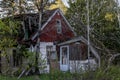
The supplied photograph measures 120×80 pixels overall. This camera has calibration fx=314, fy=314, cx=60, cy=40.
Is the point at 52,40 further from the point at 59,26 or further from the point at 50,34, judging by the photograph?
the point at 59,26

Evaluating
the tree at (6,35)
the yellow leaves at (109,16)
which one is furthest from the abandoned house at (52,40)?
the yellow leaves at (109,16)

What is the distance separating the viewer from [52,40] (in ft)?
94.8

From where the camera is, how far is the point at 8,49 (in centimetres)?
2409

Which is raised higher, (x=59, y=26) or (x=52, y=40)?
(x=59, y=26)

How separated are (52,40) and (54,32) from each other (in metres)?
0.84

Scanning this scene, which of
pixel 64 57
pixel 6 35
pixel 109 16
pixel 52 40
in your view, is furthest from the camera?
pixel 109 16

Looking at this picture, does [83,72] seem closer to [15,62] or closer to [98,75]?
[98,75]

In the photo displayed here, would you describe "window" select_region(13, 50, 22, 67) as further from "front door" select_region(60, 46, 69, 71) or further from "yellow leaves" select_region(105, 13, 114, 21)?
"yellow leaves" select_region(105, 13, 114, 21)

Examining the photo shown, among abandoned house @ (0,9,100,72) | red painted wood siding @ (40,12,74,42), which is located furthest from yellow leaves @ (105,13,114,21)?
abandoned house @ (0,9,100,72)

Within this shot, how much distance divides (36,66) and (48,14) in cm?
749

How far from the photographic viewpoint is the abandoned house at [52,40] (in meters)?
26.9

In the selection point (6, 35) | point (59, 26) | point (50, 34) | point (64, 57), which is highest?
point (6, 35)

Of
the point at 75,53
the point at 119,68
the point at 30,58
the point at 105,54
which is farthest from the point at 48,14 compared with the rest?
the point at 119,68

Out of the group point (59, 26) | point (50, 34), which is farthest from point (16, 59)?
point (59, 26)
